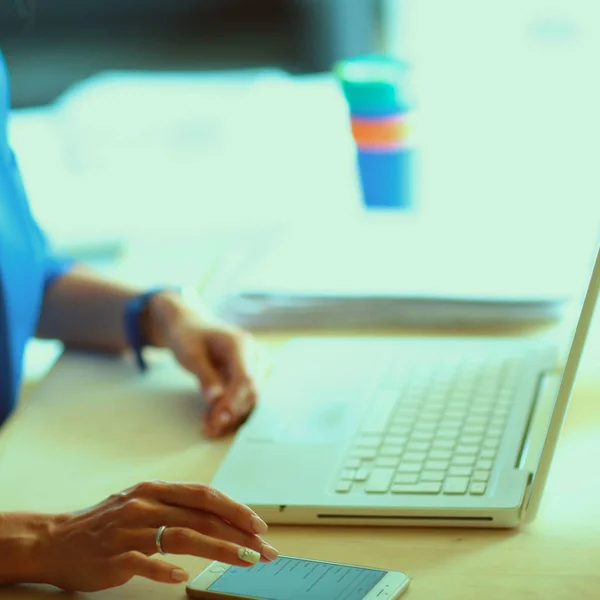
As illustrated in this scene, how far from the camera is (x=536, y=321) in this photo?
114cm

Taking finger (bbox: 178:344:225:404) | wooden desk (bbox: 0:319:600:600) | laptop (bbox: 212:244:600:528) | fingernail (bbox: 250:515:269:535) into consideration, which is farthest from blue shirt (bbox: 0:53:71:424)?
fingernail (bbox: 250:515:269:535)

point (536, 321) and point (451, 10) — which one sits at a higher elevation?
point (451, 10)

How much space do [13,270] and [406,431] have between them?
478 millimetres

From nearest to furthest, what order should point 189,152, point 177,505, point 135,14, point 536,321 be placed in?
point 177,505
point 536,321
point 135,14
point 189,152

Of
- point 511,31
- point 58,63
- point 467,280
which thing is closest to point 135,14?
point 58,63

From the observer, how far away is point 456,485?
31.7 inches

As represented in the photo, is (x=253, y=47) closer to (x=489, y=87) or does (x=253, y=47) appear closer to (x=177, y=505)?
(x=489, y=87)

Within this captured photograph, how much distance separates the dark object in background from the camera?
1.37 meters

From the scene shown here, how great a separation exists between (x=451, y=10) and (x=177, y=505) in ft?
4.19

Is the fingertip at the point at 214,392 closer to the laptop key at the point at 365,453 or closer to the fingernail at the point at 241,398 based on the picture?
the fingernail at the point at 241,398

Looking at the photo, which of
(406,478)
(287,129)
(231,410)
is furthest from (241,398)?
(287,129)

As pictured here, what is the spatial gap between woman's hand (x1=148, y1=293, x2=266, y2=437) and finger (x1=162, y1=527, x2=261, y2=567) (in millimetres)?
259

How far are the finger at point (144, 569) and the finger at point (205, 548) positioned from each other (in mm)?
13

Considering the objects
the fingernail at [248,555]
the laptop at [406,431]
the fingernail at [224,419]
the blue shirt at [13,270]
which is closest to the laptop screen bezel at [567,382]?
the laptop at [406,431]
